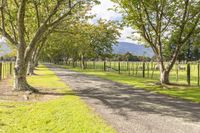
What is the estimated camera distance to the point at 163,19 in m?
24.2

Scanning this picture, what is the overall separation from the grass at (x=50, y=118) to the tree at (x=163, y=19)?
1141cm

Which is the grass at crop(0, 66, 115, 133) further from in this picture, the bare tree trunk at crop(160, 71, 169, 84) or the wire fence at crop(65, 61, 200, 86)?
the wire fence at crop(65, 61, 200, 86)

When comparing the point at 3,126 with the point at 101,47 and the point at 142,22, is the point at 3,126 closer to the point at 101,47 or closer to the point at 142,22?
the point at 142,22

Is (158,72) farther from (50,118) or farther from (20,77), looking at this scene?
(50,118)

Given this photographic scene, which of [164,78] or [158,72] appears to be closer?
[164,78]

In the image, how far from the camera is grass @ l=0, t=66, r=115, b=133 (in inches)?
358

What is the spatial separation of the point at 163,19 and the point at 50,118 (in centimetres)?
1612

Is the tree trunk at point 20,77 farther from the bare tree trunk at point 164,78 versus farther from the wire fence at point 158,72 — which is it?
the wire fence at point 158,72

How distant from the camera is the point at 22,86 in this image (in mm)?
17922

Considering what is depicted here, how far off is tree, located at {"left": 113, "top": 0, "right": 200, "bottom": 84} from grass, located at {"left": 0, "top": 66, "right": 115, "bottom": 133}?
11.4m

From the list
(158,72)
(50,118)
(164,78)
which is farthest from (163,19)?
(158,72)

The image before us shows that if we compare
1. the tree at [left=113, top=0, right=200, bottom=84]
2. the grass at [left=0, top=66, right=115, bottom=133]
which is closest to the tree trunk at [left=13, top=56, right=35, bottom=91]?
the grass at [left=0, top=66, right=115, bottom=133]

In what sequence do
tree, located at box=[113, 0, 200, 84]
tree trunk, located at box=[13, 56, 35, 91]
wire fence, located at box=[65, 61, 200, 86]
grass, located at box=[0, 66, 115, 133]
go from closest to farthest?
1. grass, located at box=[0, 66, 115, 133]
2. tree trunk, located at box=[13, 56, 35, 91]
3. tree, located at box=[113, 0, 200, 84]
4. wire fence, located at box=[65, 61, 200, 86]

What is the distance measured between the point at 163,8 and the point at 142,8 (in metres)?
1.57
